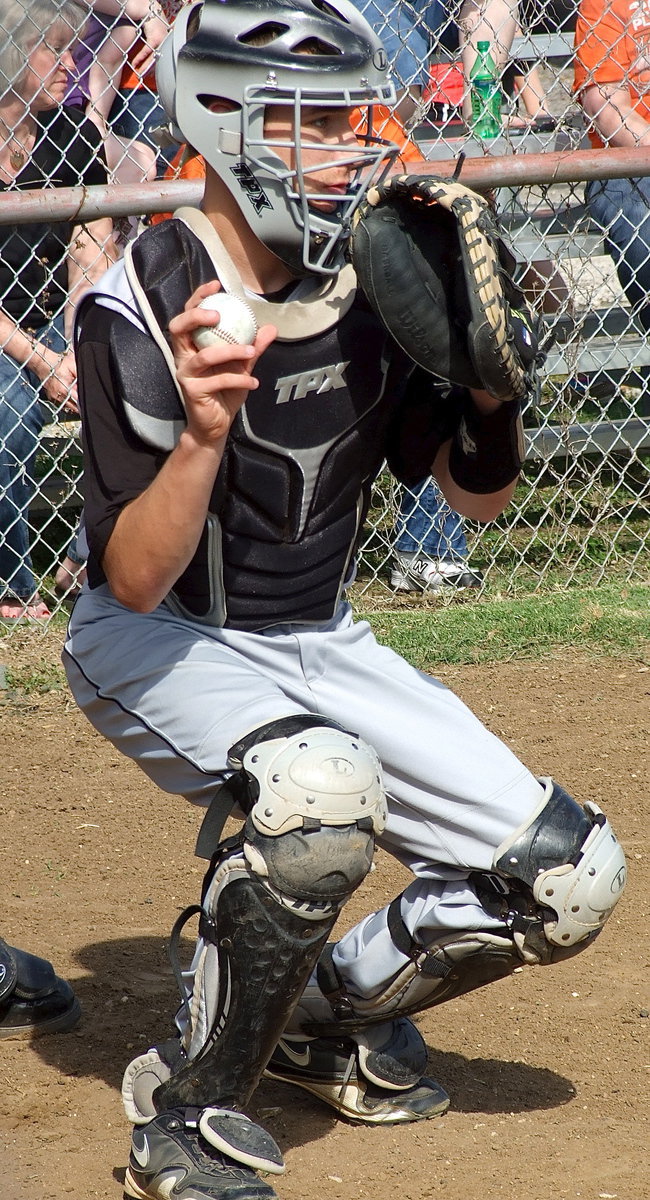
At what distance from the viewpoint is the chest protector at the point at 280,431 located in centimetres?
215

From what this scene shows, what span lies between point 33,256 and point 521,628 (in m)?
2.14

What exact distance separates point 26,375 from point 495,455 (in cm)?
279

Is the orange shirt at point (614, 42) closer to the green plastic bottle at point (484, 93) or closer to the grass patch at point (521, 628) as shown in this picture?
the green plastic bottle at point (484, 93)

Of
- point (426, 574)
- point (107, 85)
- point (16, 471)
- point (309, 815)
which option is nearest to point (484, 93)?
point (107, 85)

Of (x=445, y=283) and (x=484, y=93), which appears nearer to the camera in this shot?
(x=445, y=283)

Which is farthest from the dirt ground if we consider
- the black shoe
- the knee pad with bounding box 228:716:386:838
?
the knee pad with bounding box 228:716:386:838

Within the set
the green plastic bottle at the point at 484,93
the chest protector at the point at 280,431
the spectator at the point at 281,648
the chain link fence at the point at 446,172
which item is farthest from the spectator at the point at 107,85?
A: the chest protector at the point at 280,431

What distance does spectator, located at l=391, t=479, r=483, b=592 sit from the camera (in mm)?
5113

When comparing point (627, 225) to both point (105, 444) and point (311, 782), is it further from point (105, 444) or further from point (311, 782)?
point (311, 782)

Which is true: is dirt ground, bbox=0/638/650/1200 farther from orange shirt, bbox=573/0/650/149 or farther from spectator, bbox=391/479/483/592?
orange shirt, bbox=573/0/650/149

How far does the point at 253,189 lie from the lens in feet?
7.25

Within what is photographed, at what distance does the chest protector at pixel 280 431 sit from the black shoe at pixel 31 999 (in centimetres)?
83

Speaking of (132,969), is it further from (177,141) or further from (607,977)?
(177,141)

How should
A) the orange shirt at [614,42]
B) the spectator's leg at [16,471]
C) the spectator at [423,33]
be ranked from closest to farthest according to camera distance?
1. the spectator's leg at [16,471]
2. the spectator at [423,33]
3. the orange shirt at [614,42]
